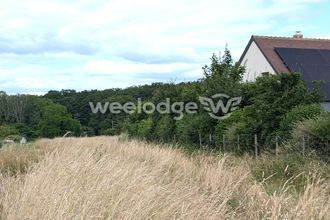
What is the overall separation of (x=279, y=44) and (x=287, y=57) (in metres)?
1.99

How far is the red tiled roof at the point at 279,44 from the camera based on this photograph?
2965 centimetres

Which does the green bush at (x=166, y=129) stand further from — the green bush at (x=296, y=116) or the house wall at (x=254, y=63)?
the green bush at (x=296, y=116)

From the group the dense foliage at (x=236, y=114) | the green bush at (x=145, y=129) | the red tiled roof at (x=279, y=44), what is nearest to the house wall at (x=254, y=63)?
the red tiled roof at (x=279, y=44)

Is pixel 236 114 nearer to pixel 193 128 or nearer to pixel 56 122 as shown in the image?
pixel 193 128

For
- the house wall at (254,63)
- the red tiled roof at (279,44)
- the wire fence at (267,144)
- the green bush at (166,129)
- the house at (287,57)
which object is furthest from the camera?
the house wall at (254,63)

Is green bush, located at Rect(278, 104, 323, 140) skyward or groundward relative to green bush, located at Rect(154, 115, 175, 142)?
skyward

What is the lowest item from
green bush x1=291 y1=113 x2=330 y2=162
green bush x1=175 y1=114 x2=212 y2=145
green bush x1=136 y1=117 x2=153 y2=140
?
green bush x1=136 y1=117 x2=153 y2=140

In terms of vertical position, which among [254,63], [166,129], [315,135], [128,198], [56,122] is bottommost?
[56,122]

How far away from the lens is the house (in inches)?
1154

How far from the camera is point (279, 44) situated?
3188 cm

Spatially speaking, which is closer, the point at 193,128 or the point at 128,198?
the point at 128,198

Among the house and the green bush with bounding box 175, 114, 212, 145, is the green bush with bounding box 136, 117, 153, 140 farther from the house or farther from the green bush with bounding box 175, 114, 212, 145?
the house

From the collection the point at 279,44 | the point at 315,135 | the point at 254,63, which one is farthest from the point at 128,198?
the point at 279,44

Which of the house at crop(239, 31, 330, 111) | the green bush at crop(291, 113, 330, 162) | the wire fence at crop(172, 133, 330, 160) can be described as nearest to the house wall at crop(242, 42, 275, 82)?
the house at crop(239, 31, 330, 111)
